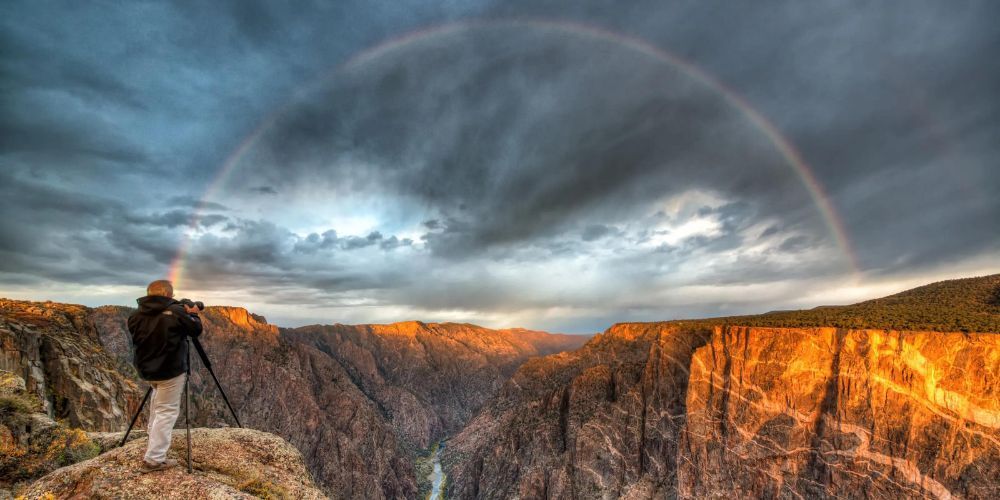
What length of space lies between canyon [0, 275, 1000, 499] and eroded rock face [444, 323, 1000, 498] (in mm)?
162

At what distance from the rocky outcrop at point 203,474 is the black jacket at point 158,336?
127 centimetres

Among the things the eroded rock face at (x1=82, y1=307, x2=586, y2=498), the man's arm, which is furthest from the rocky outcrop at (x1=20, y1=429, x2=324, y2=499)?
the eroded rock face at (x1=82, y1=307, x2=586, y2=498)

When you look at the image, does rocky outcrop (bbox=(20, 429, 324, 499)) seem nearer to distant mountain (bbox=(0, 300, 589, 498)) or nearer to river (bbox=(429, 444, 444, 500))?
distant mountain (bbox=(0, 300, 589, 498))

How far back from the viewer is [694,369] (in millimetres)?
61812

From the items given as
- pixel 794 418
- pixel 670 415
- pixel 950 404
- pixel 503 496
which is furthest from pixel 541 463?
pixel 950 404

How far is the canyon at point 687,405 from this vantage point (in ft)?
120

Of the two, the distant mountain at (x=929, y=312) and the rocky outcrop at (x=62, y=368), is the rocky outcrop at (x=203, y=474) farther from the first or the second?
the distant mountain at (x=929, y=312)

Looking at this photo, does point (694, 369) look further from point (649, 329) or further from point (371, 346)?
point (371, 346)

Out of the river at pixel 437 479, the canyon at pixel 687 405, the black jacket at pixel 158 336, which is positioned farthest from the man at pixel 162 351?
the river at pixel 437 479

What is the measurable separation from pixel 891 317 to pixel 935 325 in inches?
259

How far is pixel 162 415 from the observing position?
6.23 metres

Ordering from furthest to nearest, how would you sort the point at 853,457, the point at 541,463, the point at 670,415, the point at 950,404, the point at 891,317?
the point at 541,463, the point at 670,415, the point at 891,317, the point at 853,457, the point at 950,404

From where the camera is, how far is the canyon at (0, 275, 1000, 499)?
36500mm

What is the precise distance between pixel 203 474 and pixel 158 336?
227cm
